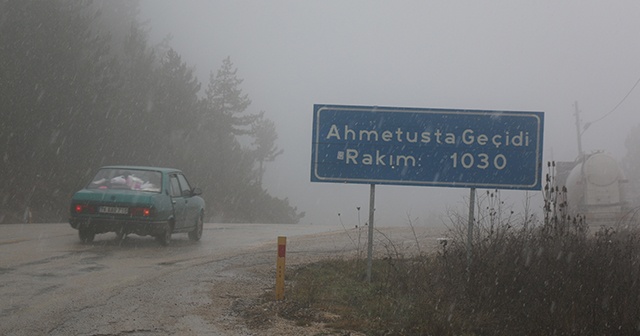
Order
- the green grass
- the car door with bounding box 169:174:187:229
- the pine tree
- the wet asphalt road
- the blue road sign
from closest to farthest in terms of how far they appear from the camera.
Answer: the wet asphalt road
the green grass
the blue road sign
the car door with bounding box 169:174:187:229
the pine tree

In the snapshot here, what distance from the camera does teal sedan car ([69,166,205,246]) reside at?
13484 mm

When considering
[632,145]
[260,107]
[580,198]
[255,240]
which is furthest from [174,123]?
[260,107]

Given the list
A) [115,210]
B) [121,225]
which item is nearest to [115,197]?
[115,210]

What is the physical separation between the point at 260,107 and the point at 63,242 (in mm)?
178511

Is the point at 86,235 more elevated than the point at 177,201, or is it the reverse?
the point at 177,201

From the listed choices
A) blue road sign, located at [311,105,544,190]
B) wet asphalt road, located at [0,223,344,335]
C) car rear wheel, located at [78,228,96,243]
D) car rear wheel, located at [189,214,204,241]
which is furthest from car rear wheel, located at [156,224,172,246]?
blue road sign, located at [311,105,544,190]

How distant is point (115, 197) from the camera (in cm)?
1353

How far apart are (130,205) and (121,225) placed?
1.40 ft

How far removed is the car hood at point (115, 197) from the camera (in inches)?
532

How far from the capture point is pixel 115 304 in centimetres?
812

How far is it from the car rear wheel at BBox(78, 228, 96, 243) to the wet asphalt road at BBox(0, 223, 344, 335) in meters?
0.17

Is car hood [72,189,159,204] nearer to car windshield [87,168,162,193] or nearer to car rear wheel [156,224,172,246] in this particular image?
car windshield [87,168,162,193]

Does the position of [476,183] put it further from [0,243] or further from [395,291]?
[0,243]

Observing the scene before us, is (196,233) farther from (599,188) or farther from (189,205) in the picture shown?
(599,188)
